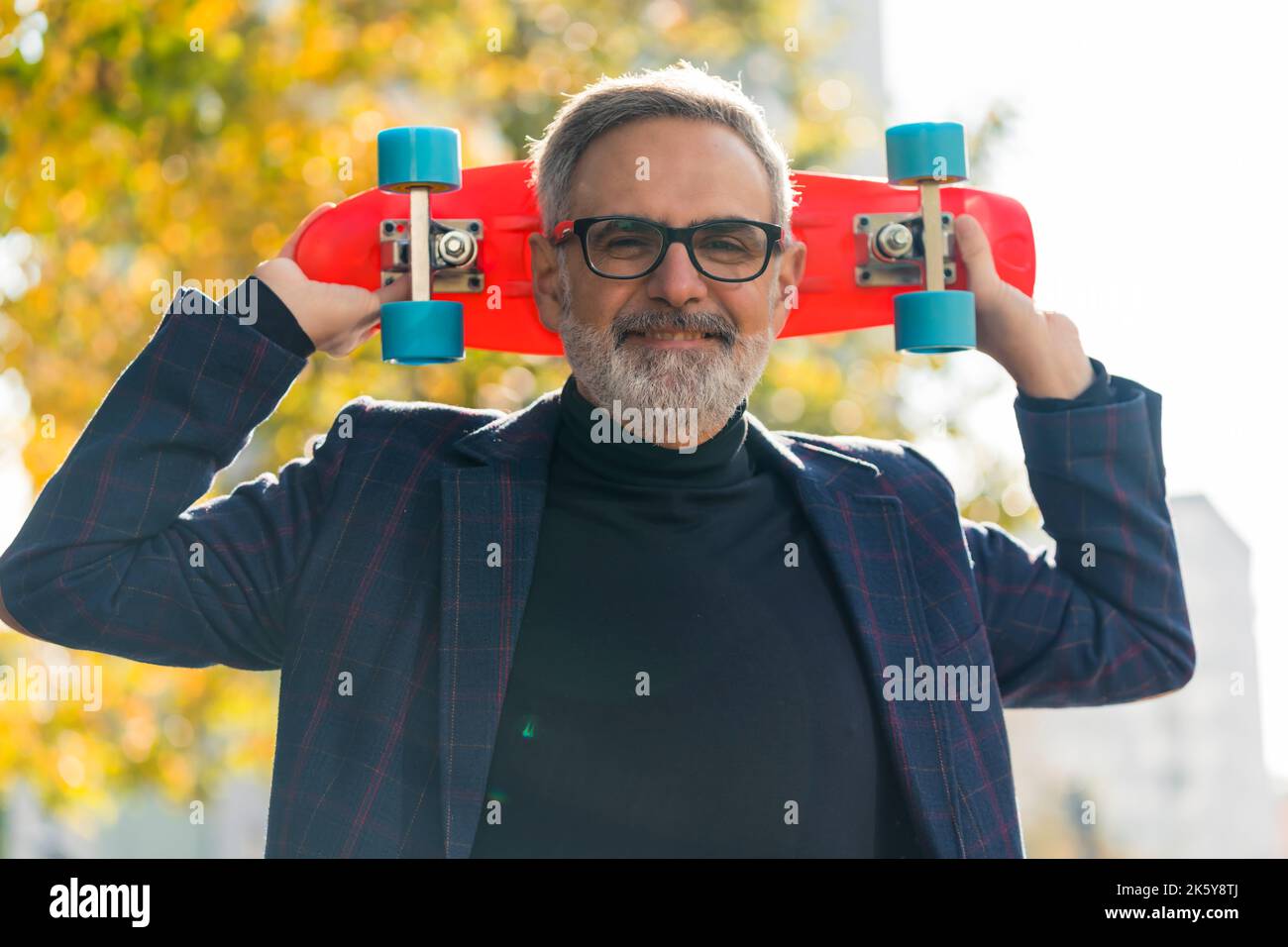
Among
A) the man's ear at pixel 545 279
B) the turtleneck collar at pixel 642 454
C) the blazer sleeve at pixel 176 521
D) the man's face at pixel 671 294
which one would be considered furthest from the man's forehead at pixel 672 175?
the blazer sleeve at pixel 176 521

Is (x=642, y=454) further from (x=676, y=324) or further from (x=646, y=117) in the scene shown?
(x=646, y=117)

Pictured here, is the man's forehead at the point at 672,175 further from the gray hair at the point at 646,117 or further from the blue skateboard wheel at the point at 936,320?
the blue skateboard wheel at the point at 936,320

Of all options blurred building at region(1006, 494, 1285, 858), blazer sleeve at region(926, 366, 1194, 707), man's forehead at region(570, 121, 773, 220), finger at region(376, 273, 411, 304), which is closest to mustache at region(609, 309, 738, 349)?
man's forehead at region(570, 121, 773, 220)

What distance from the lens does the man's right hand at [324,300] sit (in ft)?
9.21

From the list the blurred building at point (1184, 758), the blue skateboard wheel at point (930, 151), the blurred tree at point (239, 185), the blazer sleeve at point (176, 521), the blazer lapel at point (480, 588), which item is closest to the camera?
the blazer lapel at point (480, 588)

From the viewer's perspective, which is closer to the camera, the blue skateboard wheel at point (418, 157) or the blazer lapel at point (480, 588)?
the blazer lapel at point (480, 588)

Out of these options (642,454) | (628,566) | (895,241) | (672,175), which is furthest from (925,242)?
(628,566)

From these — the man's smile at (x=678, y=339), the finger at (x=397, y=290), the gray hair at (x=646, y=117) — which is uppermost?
the gray hair at (x=646, y=117)

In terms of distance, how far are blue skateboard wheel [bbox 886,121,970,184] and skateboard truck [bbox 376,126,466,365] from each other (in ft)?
2.75

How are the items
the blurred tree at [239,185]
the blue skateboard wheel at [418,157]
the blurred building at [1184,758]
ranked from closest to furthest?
1. the blue skateboard wheel at [418,157]
2. the blurred tree at [239,185]
3. the blurred building at [1184,758]

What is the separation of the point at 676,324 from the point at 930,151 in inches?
24.0

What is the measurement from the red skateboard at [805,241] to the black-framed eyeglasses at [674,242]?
0.85 feet
